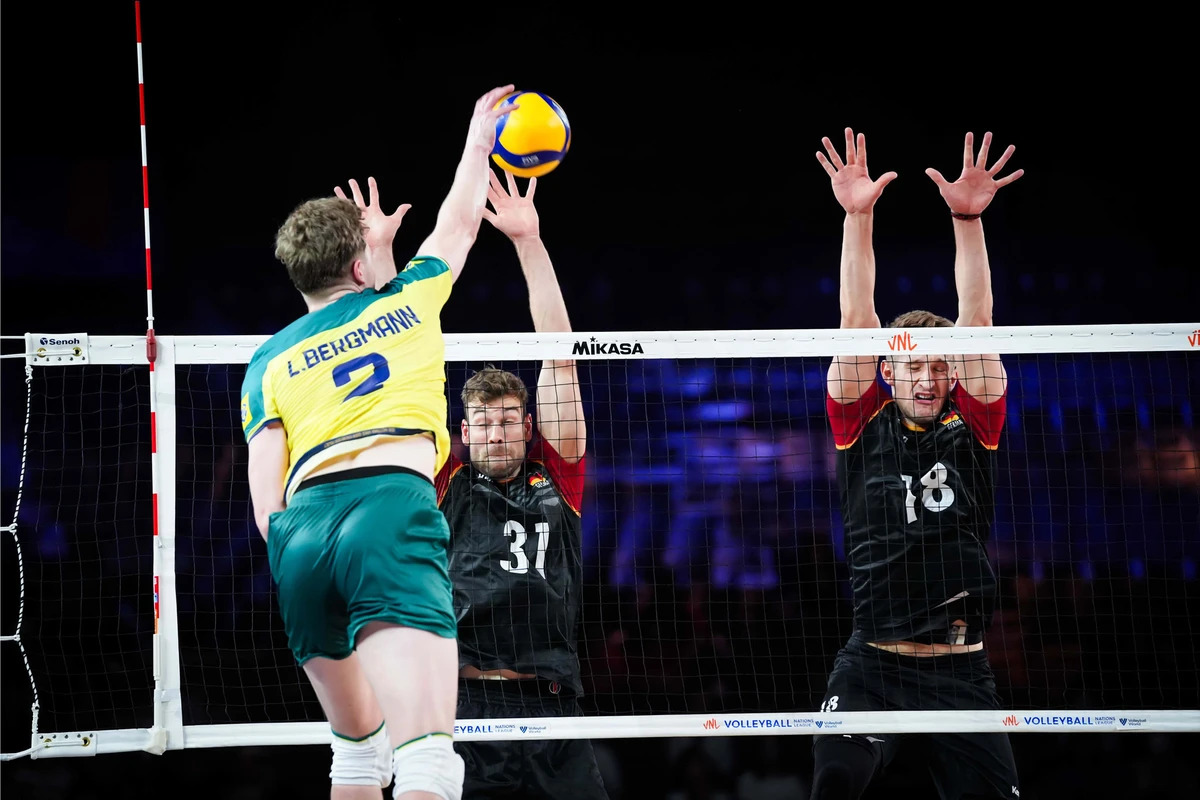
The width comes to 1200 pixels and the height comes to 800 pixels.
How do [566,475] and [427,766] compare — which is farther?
[566,475]

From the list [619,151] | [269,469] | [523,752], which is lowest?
[523,752]

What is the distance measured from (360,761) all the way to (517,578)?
1.90m

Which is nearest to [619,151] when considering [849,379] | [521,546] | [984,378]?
[849,379]

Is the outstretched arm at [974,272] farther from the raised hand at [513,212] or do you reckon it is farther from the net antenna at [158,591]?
the net antenna at [158,591]

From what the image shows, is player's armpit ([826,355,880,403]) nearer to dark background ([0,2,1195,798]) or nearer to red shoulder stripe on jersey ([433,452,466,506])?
red shoulder stripe on jersey ([433,452,466,506])

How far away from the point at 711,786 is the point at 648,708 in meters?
0.64

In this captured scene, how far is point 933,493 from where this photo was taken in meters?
5.40

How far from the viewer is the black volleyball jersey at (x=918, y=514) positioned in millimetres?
5289

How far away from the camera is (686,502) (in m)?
7.85

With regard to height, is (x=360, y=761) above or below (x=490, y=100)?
below

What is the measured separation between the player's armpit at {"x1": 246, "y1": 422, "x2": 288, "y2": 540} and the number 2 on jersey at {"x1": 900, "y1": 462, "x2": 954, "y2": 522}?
3.18 metres

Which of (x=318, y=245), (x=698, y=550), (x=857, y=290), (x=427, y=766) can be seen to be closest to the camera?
(x=427, y=766)

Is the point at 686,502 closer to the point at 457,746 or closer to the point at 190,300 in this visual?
the point at 457,746

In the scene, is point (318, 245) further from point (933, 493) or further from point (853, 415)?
point (933, 493)
